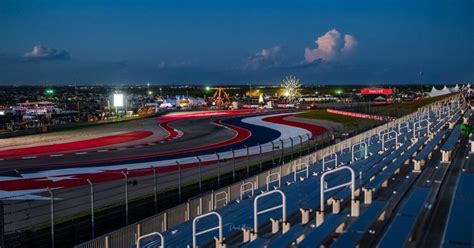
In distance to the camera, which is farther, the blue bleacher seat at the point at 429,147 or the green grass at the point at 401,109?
the green grass at the point at 401,109

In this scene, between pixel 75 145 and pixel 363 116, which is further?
pixel 363 116

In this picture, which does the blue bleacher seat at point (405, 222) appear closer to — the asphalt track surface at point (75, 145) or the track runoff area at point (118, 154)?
the track runoff area at point (118, 154)

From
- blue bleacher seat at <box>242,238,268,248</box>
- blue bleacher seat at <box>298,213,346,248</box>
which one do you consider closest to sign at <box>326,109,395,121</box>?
blue bleacher seat at <box>298,213,346,248</box>

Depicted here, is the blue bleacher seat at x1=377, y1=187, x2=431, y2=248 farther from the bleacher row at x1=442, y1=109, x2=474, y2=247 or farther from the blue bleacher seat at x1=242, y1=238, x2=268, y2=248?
the blue bleacher seat at x1=242, y1=238, x2=268, y2=248

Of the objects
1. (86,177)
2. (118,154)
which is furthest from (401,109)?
(86,177)

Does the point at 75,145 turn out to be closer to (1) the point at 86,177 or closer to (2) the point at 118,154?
(2) the point at 118,154

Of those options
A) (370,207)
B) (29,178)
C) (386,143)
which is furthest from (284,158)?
(370,207)

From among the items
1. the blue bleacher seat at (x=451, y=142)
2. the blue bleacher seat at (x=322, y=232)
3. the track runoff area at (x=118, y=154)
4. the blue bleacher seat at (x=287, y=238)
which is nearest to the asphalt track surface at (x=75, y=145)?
the track runoff area at (x=118, y=154)

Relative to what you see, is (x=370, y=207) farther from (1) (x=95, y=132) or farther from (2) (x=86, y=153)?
(1) (x=95, y=132)
